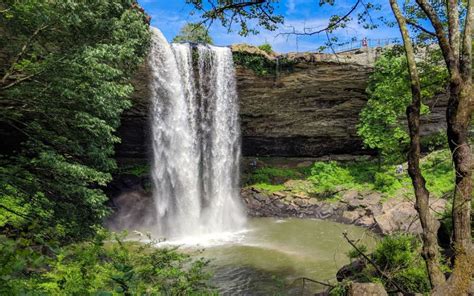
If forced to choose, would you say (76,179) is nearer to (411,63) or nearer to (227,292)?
(227,292)

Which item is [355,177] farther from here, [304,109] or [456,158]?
[456,158]

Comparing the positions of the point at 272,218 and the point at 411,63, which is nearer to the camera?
the point at 411,63

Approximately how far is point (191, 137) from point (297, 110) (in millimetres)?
7072

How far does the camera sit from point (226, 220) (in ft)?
62.2

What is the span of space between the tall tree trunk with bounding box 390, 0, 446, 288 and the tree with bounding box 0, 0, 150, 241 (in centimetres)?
658

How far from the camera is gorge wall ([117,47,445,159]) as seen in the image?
1980 cm

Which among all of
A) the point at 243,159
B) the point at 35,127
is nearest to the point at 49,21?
the point at 35,127

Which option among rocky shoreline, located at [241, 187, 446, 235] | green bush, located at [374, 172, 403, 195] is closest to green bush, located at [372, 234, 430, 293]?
rocky shoreline, located at [241, 187, 446, 235]

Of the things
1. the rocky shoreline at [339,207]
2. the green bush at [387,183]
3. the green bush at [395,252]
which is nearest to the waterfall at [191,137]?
the rocky shoreline at [339,207]

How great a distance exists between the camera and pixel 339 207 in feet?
62.7

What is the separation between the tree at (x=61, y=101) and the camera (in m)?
7.73

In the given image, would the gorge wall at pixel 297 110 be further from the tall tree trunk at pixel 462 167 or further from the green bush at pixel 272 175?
the tall tree trunk at pixel 462 167

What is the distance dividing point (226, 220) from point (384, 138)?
10.5 meters

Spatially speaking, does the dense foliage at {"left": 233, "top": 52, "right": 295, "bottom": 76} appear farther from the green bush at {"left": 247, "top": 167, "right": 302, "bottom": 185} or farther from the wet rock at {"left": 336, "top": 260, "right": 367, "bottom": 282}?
the wet rock at {"left": 336, "top": 260, "right": 367, "bottom": 282}
